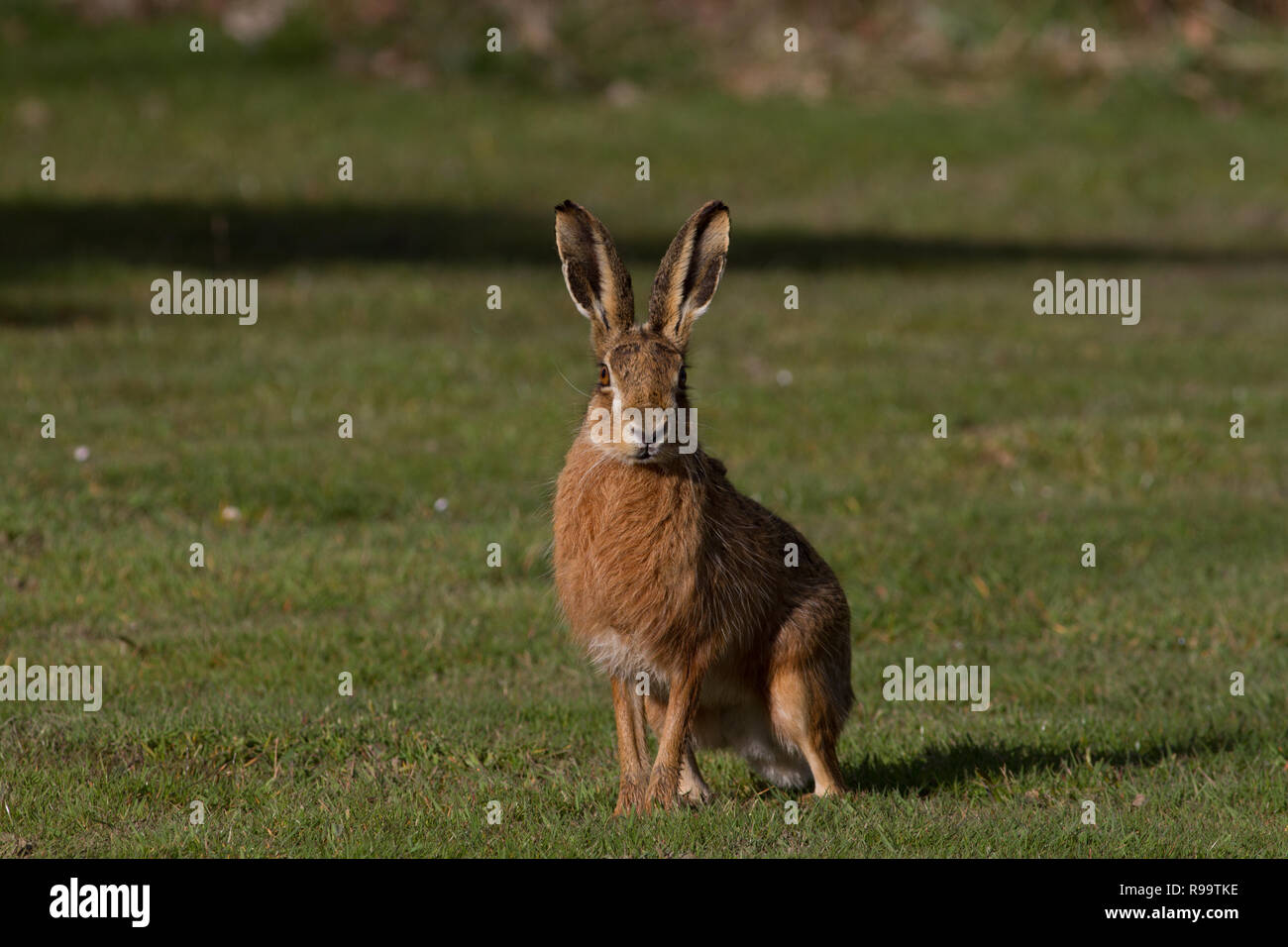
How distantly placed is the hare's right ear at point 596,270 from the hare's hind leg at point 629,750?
4.23ft

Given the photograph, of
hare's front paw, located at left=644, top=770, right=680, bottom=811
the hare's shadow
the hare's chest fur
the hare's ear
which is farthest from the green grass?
the hare's ear

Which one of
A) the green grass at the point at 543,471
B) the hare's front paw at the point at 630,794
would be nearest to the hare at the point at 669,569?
the hare's front paw at the point at 630,794

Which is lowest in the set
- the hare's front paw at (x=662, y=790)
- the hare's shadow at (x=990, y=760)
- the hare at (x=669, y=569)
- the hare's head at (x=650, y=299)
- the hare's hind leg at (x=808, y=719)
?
the hare's shadow at (x=990, y=760)

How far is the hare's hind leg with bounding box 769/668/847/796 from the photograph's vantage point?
6.48 metres

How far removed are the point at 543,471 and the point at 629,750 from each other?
16.0 feet

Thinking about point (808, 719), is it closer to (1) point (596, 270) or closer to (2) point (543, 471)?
(1) point (596, 270)

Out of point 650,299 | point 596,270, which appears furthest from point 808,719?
point 596,270

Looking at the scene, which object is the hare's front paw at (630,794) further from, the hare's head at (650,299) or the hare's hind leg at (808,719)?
the hare's head at (650,299)

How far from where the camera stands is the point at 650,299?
605 cm

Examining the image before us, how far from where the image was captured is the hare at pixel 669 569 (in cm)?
610

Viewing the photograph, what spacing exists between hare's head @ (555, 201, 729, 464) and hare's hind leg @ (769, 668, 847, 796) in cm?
105

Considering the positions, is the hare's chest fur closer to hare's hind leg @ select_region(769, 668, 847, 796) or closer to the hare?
the hare

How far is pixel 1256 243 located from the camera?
21141 mm

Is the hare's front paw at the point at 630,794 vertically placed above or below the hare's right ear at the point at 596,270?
below
